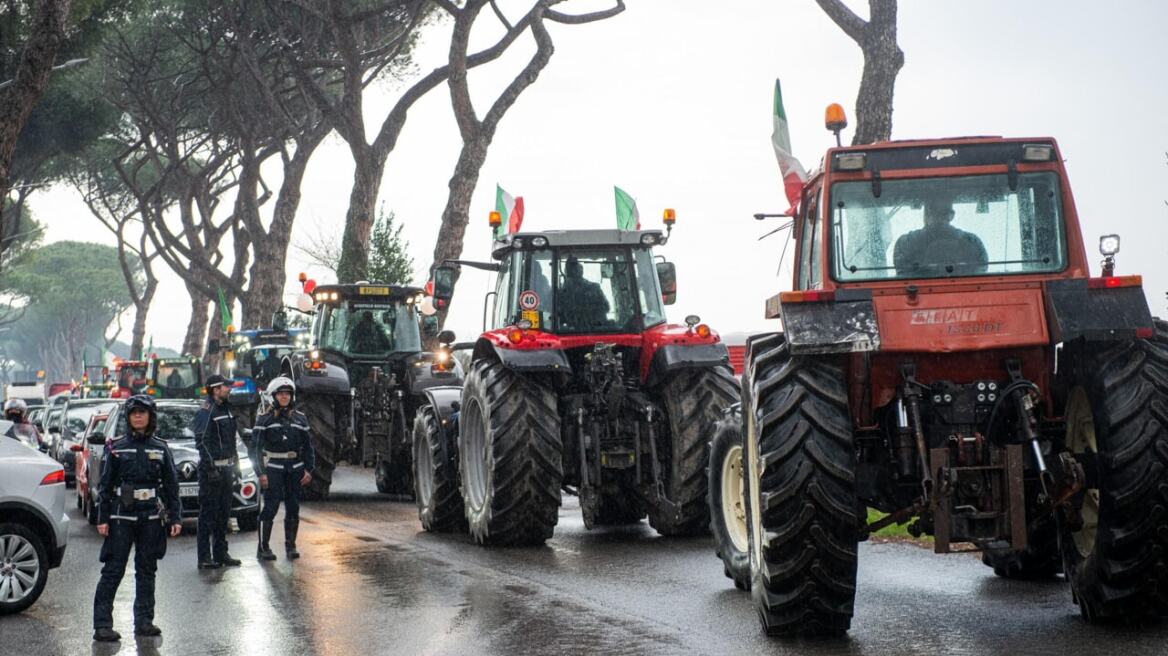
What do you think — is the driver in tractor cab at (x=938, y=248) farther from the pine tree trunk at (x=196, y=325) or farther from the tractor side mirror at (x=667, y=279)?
the pine tree trunk at (x=196, y=325)

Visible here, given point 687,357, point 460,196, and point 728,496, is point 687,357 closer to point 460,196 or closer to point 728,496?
point 728,496

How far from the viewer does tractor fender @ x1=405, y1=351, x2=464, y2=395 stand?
20.9 metres

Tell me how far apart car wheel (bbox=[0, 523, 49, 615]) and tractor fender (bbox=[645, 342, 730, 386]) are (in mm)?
5562

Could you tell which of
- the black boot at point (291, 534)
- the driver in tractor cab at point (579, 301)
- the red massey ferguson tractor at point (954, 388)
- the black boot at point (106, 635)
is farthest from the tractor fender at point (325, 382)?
the red massey ferguson tractor at point (954, 388)

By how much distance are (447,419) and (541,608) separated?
5969mm

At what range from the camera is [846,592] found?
8141 mm

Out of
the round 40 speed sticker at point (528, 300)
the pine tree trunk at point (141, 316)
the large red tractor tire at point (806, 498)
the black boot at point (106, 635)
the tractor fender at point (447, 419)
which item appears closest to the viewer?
the large red tractor tire at point (806, 498)

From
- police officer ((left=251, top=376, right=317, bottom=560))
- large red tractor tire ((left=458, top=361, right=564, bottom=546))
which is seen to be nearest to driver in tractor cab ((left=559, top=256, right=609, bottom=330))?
large red tractor tire ((left=458, top=361, right=564, bottom=546))

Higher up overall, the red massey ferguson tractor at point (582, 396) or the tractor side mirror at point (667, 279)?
the tractor side mirror at point (667, 279)

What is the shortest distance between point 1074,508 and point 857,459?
122 centimetres

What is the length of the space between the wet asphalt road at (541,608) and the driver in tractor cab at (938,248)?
2.05m

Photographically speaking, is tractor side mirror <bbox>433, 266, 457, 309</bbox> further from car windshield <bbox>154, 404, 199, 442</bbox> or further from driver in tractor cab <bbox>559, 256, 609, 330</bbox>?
car windshield <bbox>154, 404, 199, 442</bbox>

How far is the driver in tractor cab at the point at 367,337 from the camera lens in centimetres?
2258

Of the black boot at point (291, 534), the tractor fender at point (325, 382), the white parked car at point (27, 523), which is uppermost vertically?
the tractor fender at point (325, 382)
